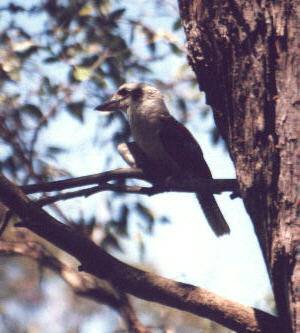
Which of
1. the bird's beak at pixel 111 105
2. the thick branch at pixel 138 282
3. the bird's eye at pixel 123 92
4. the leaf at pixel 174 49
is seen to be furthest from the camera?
the leaf at pixel 174 49

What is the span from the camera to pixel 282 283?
1869 millimetres

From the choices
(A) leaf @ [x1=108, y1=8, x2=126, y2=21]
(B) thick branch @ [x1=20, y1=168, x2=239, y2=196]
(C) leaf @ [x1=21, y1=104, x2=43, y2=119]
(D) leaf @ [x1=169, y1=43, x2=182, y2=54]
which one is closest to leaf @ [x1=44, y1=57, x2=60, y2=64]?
(C) leaf @ [x1=21, y1=104, x2=43, y2=119]

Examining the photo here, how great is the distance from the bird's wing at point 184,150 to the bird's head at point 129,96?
1.42 ft

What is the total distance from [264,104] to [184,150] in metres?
2.39

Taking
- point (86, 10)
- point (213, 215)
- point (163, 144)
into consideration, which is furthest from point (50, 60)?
point (213, 215)

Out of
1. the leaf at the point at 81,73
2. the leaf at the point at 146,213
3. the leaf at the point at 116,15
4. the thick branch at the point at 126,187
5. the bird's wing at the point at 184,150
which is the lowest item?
the leaf at the point at 146,213

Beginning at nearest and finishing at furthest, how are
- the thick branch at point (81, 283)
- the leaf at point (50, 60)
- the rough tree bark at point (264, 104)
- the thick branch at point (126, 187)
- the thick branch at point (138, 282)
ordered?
1. the rough tree bark at point (264, 104)
2. the thick branch at point (138, 282)
3. the thick branch at point (126, 187)
4. the thick branch at point (81, 283)
5. the leaf at point (50, 60)

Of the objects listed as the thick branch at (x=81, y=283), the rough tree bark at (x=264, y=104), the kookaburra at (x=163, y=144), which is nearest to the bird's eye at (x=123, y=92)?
the kookaburra at (x=163, y=144)

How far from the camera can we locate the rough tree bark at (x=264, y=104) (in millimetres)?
1815

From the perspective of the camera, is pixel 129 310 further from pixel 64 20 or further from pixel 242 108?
pixel 64 20

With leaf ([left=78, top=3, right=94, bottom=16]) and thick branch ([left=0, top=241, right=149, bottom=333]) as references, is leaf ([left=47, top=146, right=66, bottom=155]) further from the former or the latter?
leaf ([left=78, top=3, right=94, bottom=16])

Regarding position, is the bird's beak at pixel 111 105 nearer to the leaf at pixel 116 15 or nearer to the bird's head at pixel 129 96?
the bird's head at pixel 129 96

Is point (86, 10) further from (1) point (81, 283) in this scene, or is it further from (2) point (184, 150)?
(1) point (81, 283)

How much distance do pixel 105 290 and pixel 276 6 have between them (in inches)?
83.3
